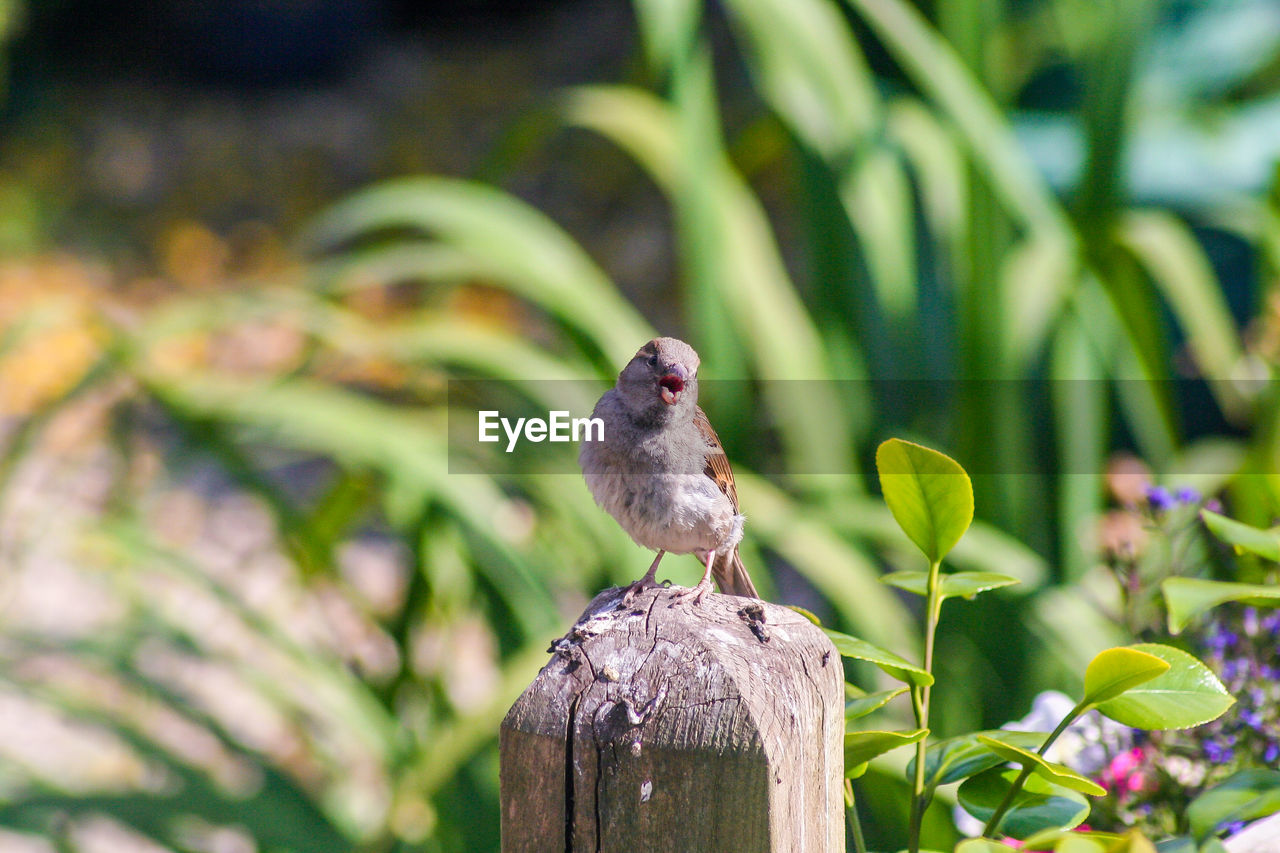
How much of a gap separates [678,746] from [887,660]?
110 millimetres

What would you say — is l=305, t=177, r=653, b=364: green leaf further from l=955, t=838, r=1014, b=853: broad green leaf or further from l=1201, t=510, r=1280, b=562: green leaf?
l=955, t=838, r=1014, b=853: broad green leaf

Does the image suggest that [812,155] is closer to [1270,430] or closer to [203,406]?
[1270,430]

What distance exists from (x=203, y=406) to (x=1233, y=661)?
3.36 ft

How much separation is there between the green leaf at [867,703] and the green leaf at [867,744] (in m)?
0.01

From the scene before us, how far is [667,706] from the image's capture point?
405mm

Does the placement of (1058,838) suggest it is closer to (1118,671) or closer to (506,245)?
(1118,671)

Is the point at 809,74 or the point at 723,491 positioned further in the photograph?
the point at 809,74

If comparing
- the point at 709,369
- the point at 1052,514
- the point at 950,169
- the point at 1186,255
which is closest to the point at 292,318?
the point at 709,369

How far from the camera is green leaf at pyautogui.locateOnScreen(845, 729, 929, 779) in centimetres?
43

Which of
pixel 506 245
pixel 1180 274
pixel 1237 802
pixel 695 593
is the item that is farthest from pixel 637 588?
pixel 1180 274


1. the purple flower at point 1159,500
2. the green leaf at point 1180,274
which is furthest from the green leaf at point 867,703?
the green leaf at point 1180,274

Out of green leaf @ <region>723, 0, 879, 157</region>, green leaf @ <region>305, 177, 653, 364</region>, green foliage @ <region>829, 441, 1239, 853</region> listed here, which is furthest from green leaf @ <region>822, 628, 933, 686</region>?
green leaf @ <region>723, 0, 879, 157</region>

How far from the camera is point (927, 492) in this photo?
17.1 inches

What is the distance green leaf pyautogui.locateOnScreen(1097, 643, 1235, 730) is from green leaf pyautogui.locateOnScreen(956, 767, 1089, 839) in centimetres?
5
